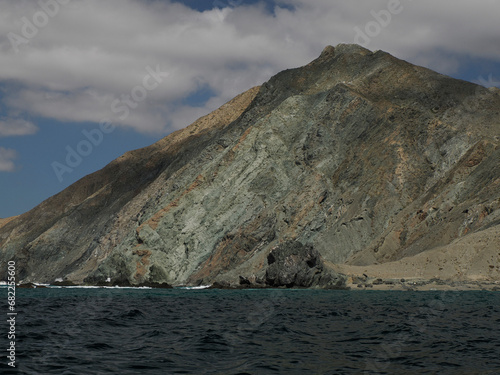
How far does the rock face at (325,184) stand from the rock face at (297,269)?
1771 mm

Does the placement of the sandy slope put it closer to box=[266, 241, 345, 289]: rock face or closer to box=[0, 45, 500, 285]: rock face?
box=[0, 45, 500, 285]: rock face

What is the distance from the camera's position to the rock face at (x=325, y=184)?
9669 cm

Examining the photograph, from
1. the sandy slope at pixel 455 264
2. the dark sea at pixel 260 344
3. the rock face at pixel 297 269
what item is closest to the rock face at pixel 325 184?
the sandy slope at pixel 455 264

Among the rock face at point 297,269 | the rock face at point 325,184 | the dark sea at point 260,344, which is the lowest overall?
the dark sea at point 260,344

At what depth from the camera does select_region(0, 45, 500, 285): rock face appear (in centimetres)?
9669

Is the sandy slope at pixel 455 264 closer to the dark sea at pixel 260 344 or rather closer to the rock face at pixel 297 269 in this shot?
the rock face at pixel 297 269

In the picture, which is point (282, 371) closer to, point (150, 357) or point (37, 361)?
point (150, 357)

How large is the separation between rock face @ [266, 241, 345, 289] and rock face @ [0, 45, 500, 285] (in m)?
1.77

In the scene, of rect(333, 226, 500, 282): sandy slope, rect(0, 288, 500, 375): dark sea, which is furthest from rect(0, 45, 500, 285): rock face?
rect(0, 288, 500, 375): dark sea

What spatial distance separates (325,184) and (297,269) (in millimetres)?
31301

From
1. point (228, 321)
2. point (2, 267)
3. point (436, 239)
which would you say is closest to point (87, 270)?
point (2, 267)

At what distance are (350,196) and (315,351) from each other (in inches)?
3479

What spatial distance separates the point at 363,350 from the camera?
20250mm

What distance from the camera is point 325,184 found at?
112 m
